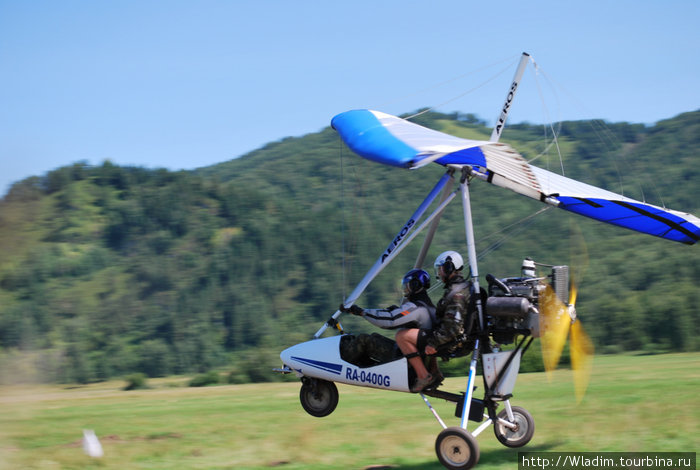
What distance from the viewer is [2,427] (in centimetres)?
1272

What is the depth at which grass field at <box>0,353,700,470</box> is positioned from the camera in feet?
30.1

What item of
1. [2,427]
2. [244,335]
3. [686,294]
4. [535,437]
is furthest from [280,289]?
[535,437]

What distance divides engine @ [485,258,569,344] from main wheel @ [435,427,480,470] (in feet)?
3.86

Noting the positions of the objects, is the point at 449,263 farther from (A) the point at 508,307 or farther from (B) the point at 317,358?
(B) the point at 317,358

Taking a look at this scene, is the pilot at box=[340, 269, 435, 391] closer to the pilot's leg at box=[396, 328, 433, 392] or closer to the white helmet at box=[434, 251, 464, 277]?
the pilot's leg at box=[396, 328, 433, 392]

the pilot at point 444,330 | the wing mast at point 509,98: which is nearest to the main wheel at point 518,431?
the pilot at point 444,330

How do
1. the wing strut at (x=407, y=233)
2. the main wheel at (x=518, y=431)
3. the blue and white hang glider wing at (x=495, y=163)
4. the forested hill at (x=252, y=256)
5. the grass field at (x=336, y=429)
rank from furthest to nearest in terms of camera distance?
the forested hill at (x=252, y=256)
the grass field at (x=336, y=429)
the main wheel at (x=518, y=431)
the wing strut at (x=407, y=233)
the blue and white hang glider wing at (x=495, y=163)

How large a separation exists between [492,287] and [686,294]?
37467 millimetres

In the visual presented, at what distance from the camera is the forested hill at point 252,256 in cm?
4391

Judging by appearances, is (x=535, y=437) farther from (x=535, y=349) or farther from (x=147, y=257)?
(x=147, y=257)

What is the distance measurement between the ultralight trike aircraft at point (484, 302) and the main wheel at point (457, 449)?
0.01 metres

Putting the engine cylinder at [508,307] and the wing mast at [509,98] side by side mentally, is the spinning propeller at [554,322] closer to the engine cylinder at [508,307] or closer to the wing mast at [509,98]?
the engine cylinder at [508,307]

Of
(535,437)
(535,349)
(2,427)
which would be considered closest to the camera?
(535,437)

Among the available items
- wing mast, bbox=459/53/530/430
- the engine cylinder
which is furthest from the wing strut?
the engine cylinder
